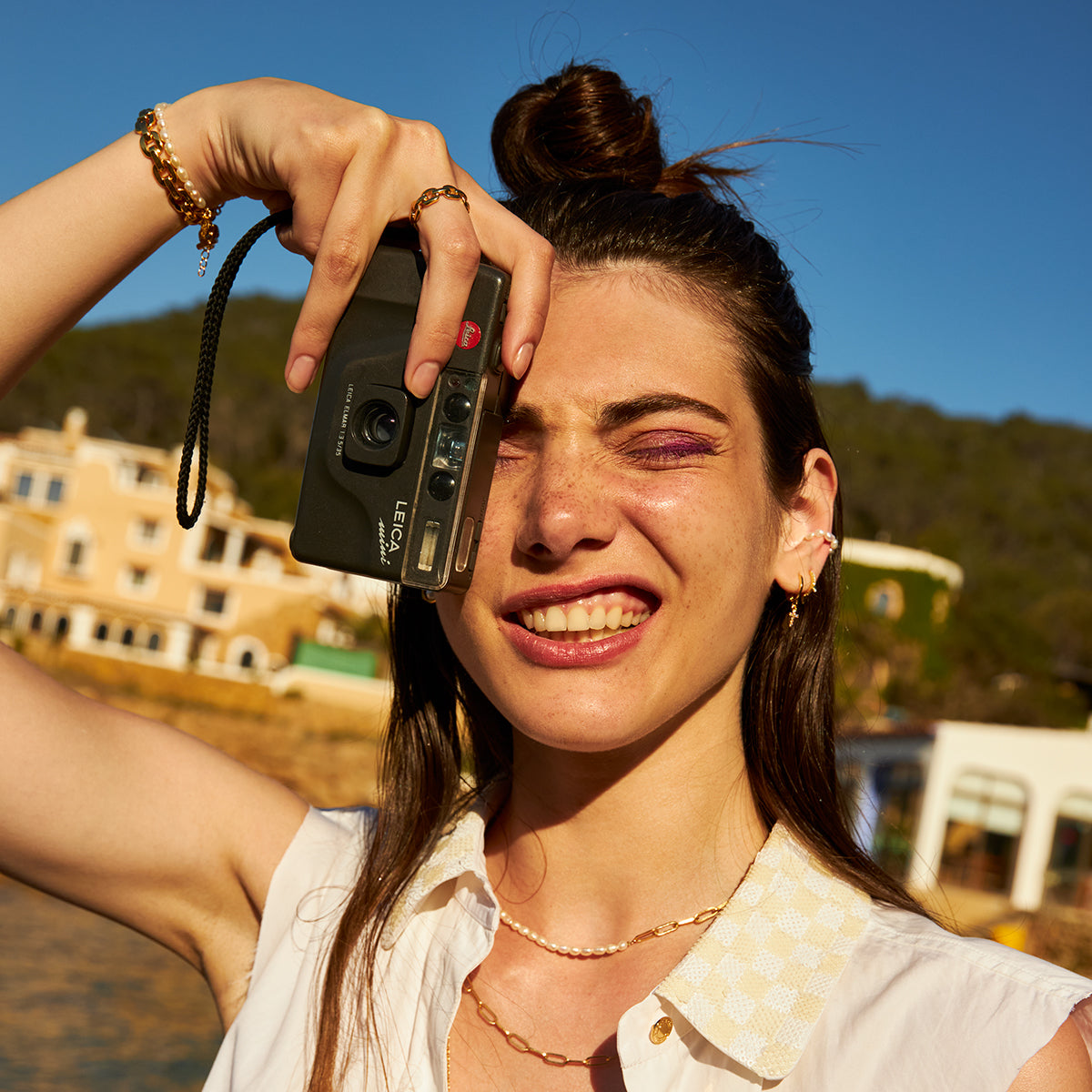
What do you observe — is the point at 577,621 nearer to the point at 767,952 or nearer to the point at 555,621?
the point at 555,621

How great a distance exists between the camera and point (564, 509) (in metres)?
2.02

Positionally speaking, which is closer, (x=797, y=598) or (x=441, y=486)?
(x=441, y=486)

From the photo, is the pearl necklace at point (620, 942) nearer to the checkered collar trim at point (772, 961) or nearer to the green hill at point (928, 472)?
the checkered collar trim at point (772, 961)

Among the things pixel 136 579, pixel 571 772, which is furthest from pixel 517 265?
pixel 136 579

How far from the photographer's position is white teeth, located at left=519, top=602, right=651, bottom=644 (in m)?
2.05

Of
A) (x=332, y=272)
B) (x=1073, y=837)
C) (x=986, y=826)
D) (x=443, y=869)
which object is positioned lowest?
(x=986, y=826)

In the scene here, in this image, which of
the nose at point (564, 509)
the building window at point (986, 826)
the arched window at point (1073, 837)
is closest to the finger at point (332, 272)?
the nose at point (564, 509)

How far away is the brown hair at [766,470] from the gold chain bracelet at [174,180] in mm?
712

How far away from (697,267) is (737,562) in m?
0.68

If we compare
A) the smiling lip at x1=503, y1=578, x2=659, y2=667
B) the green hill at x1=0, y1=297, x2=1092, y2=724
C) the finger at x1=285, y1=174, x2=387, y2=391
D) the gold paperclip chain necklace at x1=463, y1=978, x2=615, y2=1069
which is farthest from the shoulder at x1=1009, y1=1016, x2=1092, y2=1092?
the green hill at x1=0, y1=297, x2=1092, y2=724

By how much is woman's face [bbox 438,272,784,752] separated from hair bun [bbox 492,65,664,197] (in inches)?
22.8

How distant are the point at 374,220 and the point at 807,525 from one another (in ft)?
3.72

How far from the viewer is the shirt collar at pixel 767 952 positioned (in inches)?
73.5

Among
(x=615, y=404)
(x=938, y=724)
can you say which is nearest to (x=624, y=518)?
(x=615, y=404)
